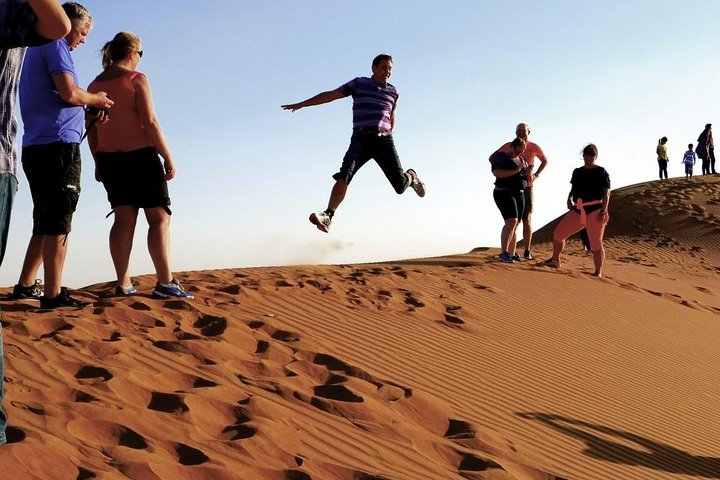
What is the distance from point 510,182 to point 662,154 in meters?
16.4

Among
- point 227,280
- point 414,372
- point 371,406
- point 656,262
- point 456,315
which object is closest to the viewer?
point 371,406

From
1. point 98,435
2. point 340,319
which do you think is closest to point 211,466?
point 98,435

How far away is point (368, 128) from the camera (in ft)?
28.6

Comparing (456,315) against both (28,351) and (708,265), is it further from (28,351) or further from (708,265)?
(708,265)

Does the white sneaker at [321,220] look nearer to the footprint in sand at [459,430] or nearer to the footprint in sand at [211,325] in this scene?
the footprint in sand at [211,325]

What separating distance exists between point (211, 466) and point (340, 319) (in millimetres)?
3623

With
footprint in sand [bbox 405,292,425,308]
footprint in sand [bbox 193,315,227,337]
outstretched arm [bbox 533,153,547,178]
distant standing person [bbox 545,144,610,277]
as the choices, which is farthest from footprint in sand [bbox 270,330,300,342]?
outstretched arm [bbox 533,153,547,178]

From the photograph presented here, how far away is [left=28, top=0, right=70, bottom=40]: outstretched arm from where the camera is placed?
9.09 feet

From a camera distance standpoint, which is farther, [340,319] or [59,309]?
→ [340,319]

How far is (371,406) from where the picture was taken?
479 centimetres

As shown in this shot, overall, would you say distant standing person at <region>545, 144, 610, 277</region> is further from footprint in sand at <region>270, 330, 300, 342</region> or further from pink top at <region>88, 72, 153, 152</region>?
pink top at <region>88, 72, 153, 152</region>

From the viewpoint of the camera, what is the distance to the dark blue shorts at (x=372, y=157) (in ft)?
28.9

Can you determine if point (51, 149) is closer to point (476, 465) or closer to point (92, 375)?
point (92, 375)

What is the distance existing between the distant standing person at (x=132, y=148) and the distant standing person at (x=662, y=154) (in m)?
21.6
